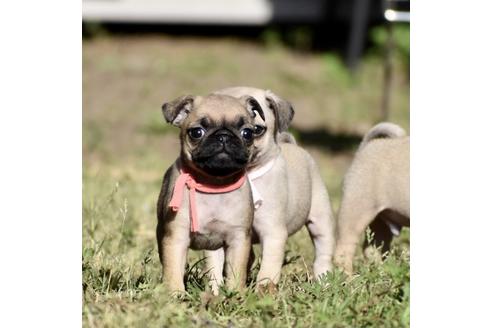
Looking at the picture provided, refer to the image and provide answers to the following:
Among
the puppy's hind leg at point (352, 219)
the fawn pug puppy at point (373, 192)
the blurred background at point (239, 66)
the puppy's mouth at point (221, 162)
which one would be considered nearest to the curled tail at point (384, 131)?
the fawn pug puppy at point (373, 192)

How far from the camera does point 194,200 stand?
13.6ft

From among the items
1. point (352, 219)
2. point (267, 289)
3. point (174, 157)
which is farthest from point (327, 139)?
point (267, 289)

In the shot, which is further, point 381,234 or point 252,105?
point 381,234

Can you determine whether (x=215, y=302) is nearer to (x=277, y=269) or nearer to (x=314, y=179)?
(x=277, y=269)

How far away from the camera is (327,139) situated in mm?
12203

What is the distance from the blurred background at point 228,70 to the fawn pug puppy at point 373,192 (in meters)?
1.68

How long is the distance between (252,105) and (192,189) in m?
0.50

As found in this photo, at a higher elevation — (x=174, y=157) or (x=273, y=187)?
(x=273, y=187)

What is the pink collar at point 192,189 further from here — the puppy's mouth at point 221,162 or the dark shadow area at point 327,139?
the dark shadow area at point 327,139

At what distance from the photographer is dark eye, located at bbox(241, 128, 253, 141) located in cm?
414

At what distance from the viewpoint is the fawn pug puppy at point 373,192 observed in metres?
5.28

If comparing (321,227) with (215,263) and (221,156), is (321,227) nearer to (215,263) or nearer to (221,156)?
(215,263)
